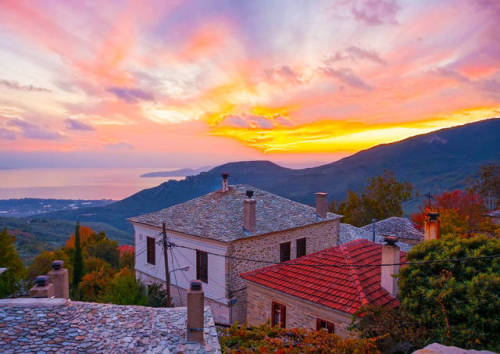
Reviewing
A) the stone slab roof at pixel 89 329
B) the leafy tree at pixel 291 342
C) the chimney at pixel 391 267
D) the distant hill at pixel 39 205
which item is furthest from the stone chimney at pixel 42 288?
the distant hill at pixel 39 205

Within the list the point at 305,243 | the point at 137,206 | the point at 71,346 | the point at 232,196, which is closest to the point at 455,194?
the point at 305,243

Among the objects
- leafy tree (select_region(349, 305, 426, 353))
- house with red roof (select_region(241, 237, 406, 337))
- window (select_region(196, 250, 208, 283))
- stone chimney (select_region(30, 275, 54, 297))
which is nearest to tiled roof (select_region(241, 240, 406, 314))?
house with red roof (select_region(241, 237, 406, 337))

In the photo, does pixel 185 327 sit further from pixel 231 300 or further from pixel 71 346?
pixel 231 300

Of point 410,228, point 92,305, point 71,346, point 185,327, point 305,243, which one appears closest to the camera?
point 71,346

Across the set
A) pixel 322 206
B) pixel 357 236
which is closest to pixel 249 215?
pixel 322 206

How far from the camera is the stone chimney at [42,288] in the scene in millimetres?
8367

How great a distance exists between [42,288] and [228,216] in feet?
35.2

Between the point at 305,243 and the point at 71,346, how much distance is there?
15.0m

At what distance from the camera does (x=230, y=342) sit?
28.6 ft

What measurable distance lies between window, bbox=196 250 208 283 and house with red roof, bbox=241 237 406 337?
409cm

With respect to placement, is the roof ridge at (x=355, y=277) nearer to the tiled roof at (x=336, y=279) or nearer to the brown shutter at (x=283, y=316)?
the tiled roof at (x=336, y=279)

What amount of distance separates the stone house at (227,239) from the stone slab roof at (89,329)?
772 centimetres

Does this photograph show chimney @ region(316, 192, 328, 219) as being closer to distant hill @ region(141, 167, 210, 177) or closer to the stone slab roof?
the stone slab roof

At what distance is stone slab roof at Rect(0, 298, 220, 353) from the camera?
21.2 feet
